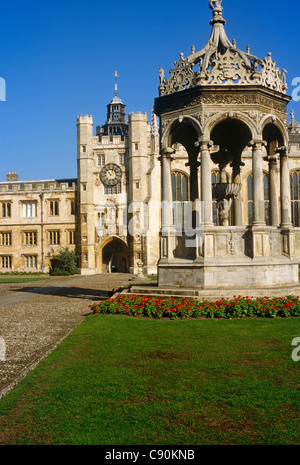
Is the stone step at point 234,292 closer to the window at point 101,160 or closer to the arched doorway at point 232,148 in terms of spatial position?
the arched doorway at point 232,148

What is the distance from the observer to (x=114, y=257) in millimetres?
52812

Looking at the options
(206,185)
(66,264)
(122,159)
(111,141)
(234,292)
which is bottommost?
(66,264)

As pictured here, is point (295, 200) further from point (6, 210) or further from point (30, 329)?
point (30, 329)

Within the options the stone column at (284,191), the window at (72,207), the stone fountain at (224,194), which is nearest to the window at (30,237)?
the window at (72,207)

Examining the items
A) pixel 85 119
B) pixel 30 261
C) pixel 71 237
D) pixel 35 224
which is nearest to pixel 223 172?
pixel 85 119

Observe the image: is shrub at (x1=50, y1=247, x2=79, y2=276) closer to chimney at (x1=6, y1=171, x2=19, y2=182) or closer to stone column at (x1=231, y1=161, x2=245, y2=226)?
chimney at (x1=6, y1=171, x2=19, y2=182)

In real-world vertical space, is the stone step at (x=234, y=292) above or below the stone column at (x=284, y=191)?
below

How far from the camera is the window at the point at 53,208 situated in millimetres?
54125

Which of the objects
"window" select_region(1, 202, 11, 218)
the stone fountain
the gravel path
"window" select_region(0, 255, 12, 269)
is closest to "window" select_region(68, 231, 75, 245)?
"window" select_region(0, 255, 12, 269)

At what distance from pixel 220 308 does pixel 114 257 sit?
41.5 metres

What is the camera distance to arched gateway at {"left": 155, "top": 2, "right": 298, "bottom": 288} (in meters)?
14.3

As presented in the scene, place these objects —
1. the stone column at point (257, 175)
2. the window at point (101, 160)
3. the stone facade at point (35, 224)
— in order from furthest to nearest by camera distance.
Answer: the stone facade at point (35, 224) < the window at point (101, 160) < the stone column at point (257, 175)

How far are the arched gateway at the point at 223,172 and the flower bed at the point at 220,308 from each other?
1.64m
